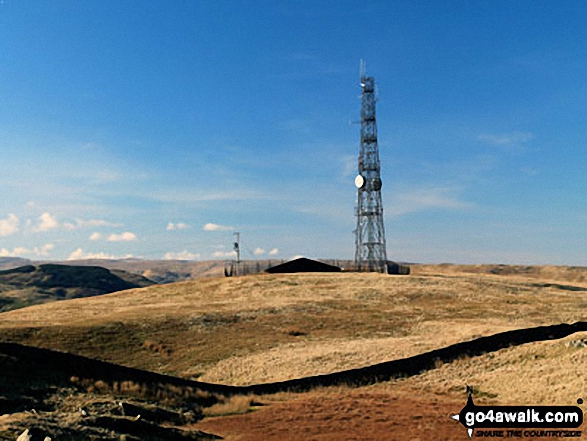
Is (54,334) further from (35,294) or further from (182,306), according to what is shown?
(35,294)

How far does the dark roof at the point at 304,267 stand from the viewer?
8800cm

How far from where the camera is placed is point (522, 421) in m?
21.5

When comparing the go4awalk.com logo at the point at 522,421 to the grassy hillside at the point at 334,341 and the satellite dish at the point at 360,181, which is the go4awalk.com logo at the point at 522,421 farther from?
the satellite dish at the point at 360,181

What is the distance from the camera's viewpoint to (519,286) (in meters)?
74.8

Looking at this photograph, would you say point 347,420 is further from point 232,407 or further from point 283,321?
point 283,321

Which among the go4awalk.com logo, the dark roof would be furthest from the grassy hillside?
the dark roof

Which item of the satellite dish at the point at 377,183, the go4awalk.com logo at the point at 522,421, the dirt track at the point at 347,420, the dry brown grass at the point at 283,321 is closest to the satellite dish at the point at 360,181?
the satellite dish at the point at 377,183

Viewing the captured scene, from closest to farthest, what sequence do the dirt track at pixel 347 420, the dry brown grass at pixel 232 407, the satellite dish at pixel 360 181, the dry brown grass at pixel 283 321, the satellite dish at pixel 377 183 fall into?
the dirt track at pixel 347 420
the dry brown grass at pixel 232 407
the dry brown grass at pixel 283 321
the satellite dish at pixel 377 183
the satellite dish at pixel 360 181

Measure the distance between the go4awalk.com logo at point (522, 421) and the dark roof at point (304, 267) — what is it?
65.7 meters

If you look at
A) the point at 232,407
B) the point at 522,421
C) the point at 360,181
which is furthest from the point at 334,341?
the point at 360,181

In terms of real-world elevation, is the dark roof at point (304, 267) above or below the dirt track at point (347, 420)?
above

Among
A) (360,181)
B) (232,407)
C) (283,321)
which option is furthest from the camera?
(360,181)

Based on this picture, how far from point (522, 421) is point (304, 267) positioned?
6812cm

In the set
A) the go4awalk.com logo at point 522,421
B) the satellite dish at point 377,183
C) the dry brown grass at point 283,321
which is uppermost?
the satellite dish at point 377,183
